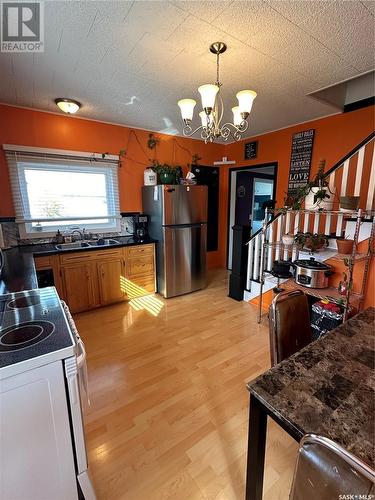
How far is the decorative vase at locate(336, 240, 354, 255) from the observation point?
2133 millimetres

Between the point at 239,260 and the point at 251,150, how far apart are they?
2.06 m

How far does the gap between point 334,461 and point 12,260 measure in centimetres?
287

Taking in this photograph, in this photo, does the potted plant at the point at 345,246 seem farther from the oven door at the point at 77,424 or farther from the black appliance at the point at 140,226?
the black appliance at the point at 140,226

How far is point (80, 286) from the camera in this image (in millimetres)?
2971

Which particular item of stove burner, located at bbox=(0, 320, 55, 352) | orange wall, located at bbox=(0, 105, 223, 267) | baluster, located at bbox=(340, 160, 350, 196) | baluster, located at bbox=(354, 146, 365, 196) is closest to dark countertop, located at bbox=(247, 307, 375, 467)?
stove burner, located at bbox=(0, 320, 55, 352)

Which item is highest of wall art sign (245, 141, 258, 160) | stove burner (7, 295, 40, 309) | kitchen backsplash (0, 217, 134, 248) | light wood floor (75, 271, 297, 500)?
wall art sign (245, 141, 258, 160)

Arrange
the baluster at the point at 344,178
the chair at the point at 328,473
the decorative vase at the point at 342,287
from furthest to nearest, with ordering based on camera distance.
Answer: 1. the baluster at the point at 344,178
2. the decorative vase at the point at 342,287
3. the chair at the point at 328,473

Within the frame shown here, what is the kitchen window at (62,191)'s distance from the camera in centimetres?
291

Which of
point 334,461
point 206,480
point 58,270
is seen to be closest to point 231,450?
point 206,480

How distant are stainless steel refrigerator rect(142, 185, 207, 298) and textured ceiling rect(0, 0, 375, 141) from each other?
1.14 m

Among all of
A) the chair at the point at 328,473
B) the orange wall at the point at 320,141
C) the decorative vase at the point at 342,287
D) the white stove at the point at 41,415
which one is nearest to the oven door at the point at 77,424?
the white stove at the point at 41,415

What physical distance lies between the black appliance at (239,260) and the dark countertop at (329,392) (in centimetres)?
219

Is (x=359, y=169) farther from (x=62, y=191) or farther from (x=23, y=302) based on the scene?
(x=62, y=191)

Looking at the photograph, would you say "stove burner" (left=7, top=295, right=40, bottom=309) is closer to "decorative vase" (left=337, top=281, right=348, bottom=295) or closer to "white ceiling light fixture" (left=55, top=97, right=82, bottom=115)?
"white ceiling light fixture" (left=55, top=97, right=82, bottom=115)
